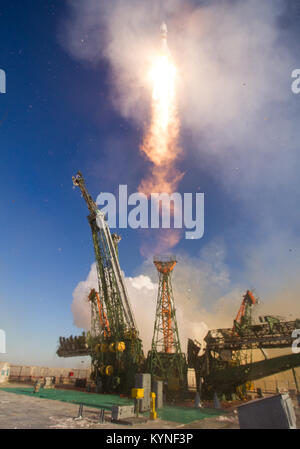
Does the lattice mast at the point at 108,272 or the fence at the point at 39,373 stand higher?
the lattice mast at the point at 108,272

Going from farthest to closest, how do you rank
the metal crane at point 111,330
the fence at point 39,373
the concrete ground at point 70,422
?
the fence at point 39,373, the metal crane at point 111,330, the concrete ground at point 70,422

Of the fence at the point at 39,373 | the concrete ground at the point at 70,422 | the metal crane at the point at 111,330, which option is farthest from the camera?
the fence at the point at 39,373

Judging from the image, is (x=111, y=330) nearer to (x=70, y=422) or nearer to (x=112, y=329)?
(x=112, y=329)

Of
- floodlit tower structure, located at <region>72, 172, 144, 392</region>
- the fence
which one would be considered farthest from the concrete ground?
the fence

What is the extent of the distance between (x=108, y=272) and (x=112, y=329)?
8095 mm

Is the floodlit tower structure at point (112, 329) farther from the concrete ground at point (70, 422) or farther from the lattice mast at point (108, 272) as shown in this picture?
the concrete ground at point (70, 422)

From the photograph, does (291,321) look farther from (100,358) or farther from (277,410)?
(100,358)

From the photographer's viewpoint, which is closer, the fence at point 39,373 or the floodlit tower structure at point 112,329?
the floodlit tower structure at point 112,329

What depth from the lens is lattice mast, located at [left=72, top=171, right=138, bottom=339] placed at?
37781mm

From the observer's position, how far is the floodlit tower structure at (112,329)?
3291 cm

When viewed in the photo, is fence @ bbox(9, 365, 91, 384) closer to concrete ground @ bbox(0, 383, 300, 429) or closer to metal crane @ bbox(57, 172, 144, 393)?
metal crane @ bbox(57, 172, 144, 393)

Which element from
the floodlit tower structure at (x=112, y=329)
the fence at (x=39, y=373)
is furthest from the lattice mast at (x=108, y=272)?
the fence at (x=39, y=373)
